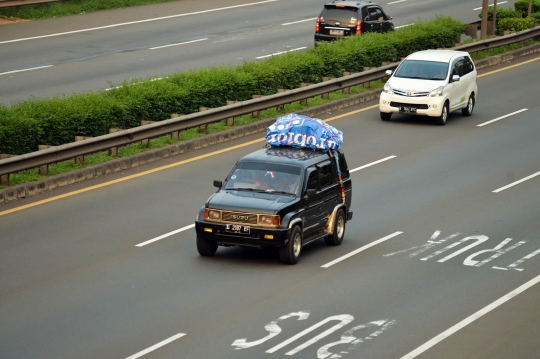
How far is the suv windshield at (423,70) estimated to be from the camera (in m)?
27.0

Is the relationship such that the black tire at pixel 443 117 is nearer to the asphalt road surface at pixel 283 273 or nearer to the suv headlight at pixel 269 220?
the asphalt road surface at pixel 283 273

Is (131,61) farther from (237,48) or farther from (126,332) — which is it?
(126,332)

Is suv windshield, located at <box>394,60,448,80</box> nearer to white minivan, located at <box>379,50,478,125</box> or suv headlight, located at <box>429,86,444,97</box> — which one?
white minivan, located at <box>379,50,478,125</box>

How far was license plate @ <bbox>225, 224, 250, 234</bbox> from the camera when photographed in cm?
1480

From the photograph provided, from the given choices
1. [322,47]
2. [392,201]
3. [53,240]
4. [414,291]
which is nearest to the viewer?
[414,291]

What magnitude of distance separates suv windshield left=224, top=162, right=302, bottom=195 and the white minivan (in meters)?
10.9

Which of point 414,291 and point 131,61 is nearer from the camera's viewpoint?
point 414,291

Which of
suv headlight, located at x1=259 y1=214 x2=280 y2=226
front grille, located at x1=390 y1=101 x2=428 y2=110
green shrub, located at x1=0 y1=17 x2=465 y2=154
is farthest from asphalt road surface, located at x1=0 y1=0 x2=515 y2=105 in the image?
suv headlight, located at x1=259 y1=214 x2=280 y2=226

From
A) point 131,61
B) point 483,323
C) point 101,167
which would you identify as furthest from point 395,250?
point 131,61

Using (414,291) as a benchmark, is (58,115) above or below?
above

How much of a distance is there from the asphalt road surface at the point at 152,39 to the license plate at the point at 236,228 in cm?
1099

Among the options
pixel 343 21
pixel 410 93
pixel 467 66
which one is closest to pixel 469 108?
pixel 467 66

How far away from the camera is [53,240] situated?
16.0 meters

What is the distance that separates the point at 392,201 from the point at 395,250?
3.13 m
